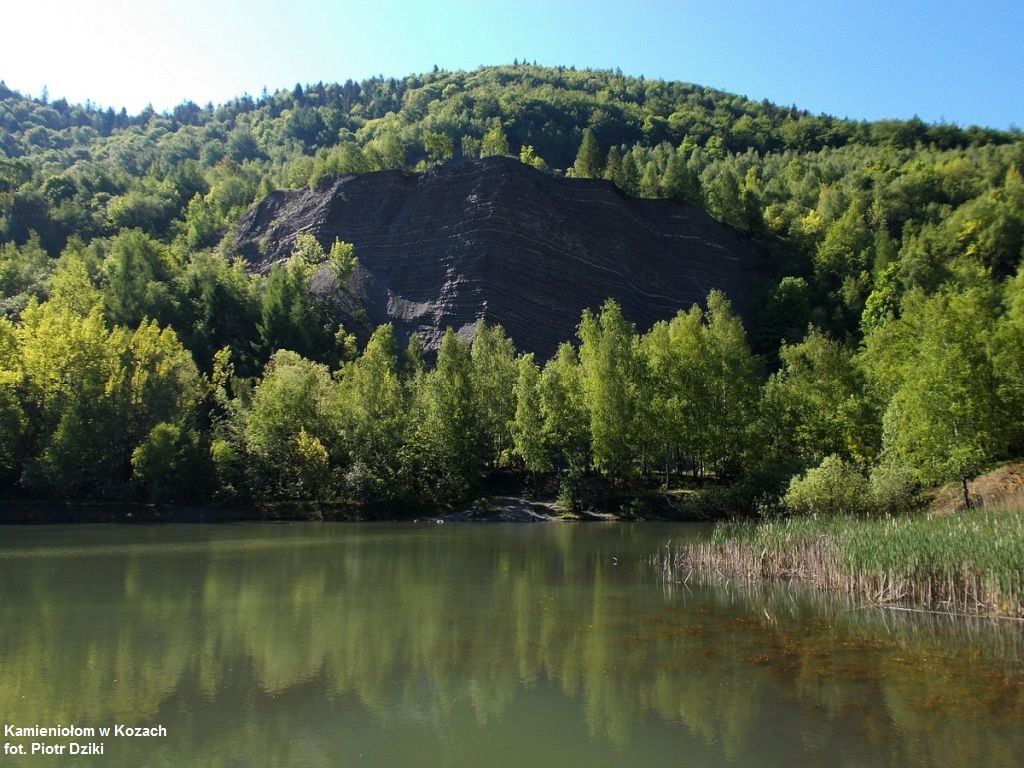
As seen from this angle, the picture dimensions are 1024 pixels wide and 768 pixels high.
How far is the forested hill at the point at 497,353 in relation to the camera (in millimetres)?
44312

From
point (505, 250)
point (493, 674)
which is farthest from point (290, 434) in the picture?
point (493, 674)

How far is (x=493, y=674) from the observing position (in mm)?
12547

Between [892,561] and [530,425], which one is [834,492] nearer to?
[892,561]

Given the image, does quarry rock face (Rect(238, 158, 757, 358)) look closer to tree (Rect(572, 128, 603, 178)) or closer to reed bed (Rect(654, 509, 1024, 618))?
tree (Rect(572, 128, 603, 178))

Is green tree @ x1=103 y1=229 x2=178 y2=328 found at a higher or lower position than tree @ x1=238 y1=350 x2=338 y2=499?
higher

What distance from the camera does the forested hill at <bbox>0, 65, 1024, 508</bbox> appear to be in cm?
4431

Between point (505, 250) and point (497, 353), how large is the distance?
611 inches

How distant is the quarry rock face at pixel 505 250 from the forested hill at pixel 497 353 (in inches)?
32.9

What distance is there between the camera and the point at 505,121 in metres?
136

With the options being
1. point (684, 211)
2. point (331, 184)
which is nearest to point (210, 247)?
point (331, 184)

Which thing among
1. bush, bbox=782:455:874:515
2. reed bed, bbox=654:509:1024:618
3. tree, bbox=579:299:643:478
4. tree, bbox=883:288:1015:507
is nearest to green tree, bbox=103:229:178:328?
tree, bbox=579:299:643:478

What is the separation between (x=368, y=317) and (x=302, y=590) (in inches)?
2084

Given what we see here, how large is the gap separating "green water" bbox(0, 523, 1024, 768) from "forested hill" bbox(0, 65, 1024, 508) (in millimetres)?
17478

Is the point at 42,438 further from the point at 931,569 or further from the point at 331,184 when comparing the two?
the point at 931,569
